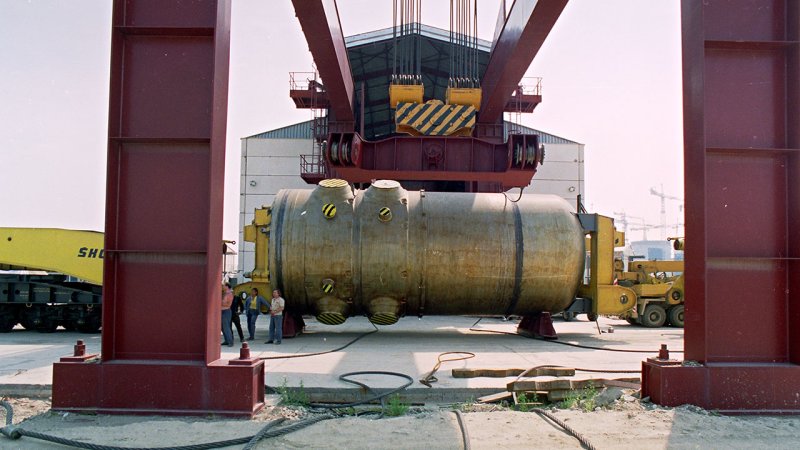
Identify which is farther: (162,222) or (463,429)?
(162,222)

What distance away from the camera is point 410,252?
11.5 m

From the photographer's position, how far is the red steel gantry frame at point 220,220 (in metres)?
5.78

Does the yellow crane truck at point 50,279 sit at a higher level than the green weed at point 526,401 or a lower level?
higher

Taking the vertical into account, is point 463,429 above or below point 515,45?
below

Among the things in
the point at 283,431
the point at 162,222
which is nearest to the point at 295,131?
the point at 162,222

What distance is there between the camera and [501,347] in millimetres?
11219

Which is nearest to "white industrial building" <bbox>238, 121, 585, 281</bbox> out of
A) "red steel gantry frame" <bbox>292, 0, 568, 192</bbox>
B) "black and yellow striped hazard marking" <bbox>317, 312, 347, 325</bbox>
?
"red steel gantry frame" <bbox>292, 0, 568, 192</bbox>

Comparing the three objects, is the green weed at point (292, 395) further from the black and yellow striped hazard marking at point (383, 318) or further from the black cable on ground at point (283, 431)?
the black and yellow striped hazard marking at point (383, 318)

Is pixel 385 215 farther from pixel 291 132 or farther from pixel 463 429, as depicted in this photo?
pixel 291 132

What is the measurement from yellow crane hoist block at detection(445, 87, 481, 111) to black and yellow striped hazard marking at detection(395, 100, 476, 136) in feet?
0.59

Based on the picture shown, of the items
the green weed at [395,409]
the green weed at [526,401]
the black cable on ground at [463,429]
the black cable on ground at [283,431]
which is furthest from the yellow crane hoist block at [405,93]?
the black cable on ground at [283,431]

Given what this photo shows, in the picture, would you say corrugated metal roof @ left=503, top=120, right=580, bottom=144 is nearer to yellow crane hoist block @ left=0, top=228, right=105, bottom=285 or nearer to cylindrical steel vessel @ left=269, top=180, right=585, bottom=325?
cylindrical steel vessel @ left=269, top=180, right=585, bottom=325

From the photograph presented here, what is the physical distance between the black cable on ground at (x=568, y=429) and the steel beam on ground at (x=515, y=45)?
24.0ft

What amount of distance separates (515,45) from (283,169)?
1641cm
